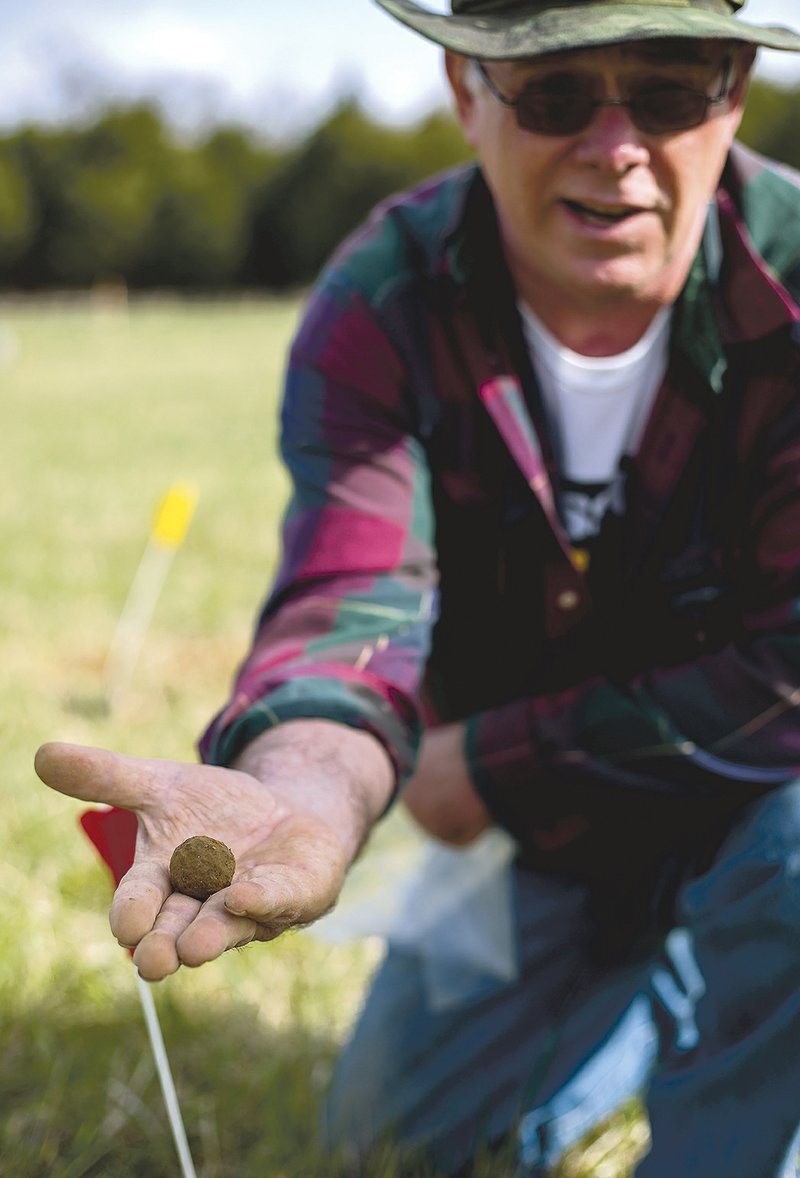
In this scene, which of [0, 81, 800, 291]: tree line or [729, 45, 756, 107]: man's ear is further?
[0, 81, 800, 291]: tree line

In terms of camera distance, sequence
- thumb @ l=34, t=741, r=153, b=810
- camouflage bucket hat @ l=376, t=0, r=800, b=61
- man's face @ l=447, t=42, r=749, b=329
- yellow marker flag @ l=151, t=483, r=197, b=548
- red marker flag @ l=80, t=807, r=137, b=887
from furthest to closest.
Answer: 1. yellow marker flag @ l=151, t=483, r=197, b=548
2. man's face @ l=447, t=42, r=749, b=329
3. camouflage bucket hat @ l=376, t=0, r=800, b=61
4. red marker flag @ l=80, t=807, r=137, b=887
5. thumb @ l=34, t=741, r=153, b=810

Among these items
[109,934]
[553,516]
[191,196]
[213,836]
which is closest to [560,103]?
[553,516]

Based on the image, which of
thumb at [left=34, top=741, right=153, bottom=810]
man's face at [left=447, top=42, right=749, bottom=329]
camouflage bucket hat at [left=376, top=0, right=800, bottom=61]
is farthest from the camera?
man's face at [left=447, top=42, right=749, bottom=329]

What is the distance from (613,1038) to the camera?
2.29 meters

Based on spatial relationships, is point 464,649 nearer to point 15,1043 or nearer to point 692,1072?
point 692,1072

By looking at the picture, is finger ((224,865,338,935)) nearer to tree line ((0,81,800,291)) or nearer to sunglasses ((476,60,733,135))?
sunglasses ((476,60,733,135))

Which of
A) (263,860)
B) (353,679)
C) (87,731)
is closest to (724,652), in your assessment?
(353,679)

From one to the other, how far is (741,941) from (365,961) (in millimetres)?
1017

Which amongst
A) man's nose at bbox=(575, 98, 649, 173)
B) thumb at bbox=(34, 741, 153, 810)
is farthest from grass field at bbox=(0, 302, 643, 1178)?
man's nose at bbox=(575, 98, 649, 173)

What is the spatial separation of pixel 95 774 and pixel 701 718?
992mm

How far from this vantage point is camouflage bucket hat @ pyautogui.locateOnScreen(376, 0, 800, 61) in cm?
170

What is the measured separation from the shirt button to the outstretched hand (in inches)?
29.8

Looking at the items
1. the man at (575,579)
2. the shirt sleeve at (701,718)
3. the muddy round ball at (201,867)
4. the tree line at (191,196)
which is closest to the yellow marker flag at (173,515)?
the man at (575,579)

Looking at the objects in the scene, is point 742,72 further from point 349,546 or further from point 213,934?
point 213,934
